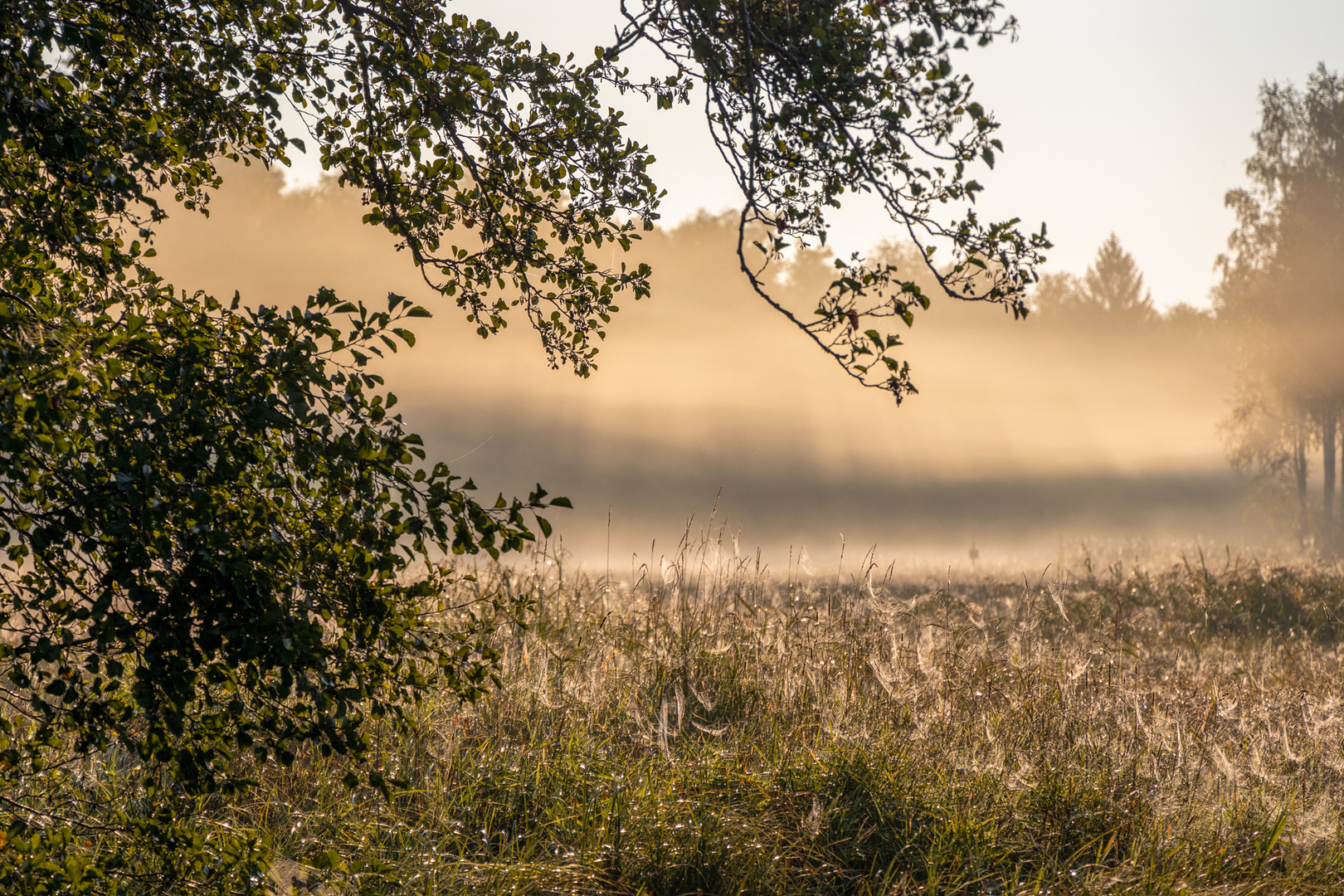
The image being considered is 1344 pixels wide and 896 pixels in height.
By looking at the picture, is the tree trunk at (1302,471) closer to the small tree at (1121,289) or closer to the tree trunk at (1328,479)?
the tree trunk at (1328,479)

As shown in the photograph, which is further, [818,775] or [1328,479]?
[1328,479]

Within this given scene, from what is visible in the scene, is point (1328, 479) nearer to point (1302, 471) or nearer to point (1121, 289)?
point (1302, 471)

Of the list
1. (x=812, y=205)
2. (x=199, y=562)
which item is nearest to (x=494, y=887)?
(x=199, y=562)

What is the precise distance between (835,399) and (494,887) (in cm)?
5145

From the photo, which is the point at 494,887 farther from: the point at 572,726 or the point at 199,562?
the point at 199,562

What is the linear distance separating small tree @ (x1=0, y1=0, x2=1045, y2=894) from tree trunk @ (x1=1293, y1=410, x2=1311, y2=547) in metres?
31.0

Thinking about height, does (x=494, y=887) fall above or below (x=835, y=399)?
below

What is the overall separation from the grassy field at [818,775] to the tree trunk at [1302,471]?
2695 centimetres

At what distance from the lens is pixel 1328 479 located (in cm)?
2703

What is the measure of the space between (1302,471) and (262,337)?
3436 centimetres

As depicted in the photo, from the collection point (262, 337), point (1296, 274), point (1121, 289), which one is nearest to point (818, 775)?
point (262, 337)

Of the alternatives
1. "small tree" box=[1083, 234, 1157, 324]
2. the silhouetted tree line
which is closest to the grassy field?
the silhouetted tree line

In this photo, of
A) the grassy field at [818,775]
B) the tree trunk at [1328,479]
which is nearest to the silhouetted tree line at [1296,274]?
the tree trunk at [1328,479]

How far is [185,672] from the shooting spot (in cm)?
204
